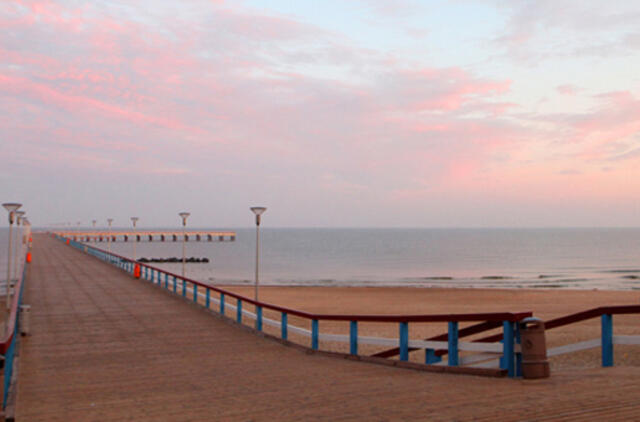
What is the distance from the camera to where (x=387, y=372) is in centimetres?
888

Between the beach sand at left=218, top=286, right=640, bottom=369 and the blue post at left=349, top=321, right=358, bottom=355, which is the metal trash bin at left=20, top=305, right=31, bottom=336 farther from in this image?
the beach sand at left=218, top=286, right=640, bottom=369

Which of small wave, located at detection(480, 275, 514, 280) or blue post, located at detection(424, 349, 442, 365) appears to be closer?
blue post, located at detection(424, 349, 442, 365)

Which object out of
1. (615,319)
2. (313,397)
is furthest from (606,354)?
(615,319)

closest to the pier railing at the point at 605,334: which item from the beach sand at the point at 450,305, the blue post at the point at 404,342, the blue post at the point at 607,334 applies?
the blue post at the point at 607,334

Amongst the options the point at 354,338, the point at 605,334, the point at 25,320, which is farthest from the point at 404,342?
the point at 25,320

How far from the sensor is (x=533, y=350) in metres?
7.25

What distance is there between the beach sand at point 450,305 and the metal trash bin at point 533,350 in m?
9.15

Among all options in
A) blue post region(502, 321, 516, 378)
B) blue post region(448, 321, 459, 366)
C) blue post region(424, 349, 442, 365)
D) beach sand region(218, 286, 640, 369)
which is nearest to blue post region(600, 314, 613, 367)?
blue post region(502, 321, 516, 378)

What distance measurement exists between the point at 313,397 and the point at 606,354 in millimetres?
3917

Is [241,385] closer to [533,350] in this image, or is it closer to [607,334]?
[533,350]

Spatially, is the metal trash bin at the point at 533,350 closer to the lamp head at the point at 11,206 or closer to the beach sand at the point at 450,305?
the beach sand at the point at 450,305

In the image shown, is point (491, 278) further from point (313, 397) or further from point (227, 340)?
point (313, 397)

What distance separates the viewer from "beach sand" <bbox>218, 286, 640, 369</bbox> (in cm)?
1962

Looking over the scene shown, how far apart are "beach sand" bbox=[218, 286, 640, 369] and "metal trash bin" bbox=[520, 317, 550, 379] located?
9.15m
